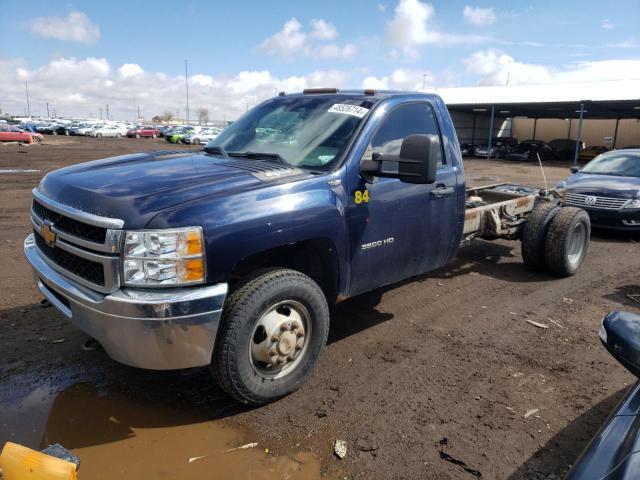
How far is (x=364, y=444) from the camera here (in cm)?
294

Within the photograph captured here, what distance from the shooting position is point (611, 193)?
8617 mm

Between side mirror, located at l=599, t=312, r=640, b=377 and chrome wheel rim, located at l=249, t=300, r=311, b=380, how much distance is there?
1799 millimetres

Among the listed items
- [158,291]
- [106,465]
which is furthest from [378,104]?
[106,465]

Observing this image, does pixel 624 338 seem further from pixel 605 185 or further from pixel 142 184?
pixel 605 185

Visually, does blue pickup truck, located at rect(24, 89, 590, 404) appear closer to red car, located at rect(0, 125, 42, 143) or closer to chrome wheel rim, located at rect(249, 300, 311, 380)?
chrome wheel rim, located at rect(249, 300, 311, 380)

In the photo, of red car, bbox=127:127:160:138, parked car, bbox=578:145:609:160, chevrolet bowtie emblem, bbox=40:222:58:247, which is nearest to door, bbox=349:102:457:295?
chevrolet bowtie emblem, bbox=40:222:58:247

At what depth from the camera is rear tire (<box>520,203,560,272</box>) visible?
6.08 meters

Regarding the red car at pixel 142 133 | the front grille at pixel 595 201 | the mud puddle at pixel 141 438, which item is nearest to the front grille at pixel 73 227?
the mud puddle at pixel 141 438

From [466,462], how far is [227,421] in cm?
147

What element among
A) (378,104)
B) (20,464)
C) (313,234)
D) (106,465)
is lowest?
(106,465)

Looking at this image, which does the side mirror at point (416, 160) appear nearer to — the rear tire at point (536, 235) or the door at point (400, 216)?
the door at point (400, 216)

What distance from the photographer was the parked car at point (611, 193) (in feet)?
27.7

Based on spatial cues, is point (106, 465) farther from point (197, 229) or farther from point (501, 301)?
point (501, 301)

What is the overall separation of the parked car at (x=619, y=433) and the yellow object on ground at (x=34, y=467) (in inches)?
68.7
